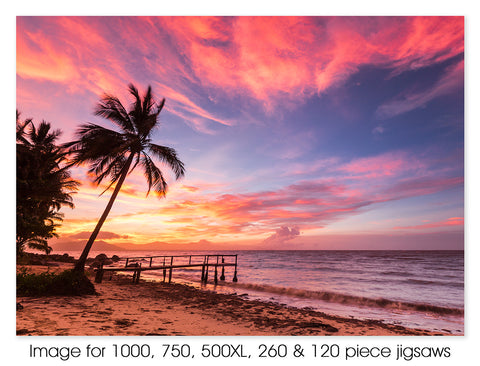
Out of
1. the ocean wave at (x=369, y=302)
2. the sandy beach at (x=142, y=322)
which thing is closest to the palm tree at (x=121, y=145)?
the sandy beach at (x=142, y=322)

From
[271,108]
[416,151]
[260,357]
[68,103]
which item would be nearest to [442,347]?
[260,357]

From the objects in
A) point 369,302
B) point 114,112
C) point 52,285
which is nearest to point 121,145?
point 114,112

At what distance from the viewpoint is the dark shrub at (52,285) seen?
877 centimetres

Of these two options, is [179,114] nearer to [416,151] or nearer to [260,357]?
[260,357]

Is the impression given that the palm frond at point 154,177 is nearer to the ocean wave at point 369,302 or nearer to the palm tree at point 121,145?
the palm tree at point 121,145

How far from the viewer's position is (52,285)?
9.11 metres

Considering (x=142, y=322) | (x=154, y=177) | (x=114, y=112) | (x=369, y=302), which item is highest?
(x=114, y=112)

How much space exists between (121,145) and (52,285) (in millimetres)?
6313

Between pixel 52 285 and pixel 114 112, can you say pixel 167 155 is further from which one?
pixel 52 285

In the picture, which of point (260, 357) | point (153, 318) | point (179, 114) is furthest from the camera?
point (179, 114)

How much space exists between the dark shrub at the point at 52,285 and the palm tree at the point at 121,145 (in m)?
1.89

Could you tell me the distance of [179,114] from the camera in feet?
34.5

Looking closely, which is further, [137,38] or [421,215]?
[421,215]
